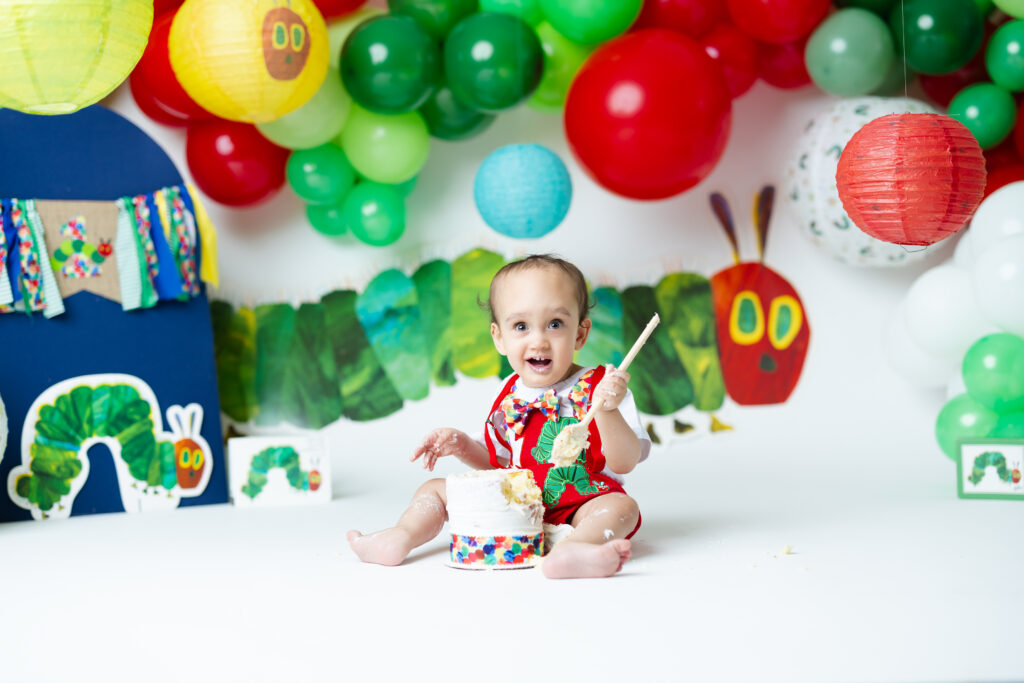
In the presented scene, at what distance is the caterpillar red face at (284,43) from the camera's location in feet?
7.95

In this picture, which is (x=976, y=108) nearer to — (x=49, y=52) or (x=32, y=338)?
(x=49, y=52)

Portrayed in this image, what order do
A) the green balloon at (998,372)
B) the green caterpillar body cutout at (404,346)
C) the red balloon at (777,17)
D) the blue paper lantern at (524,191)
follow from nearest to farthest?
the green balloon at (998,372) → the blue paper lantern at (524,191) → the red balloon at (777,17) → the green caterpillar body cutout at (404,346)

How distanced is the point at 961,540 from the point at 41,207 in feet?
7.52

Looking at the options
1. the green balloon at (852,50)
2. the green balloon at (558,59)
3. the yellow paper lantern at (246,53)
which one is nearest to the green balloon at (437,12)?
the green balloon at (558,59)

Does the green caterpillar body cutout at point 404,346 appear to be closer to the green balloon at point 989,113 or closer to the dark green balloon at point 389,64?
the dark green balloon at point 389,64

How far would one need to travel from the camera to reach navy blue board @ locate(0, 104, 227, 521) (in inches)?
103

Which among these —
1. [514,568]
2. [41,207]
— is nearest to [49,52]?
[41,207]

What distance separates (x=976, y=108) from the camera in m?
2.79

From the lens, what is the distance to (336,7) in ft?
9.21

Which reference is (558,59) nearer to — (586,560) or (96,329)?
(96,329)

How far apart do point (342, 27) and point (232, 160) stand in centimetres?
48

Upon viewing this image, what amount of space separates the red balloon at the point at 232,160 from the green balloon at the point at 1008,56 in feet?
6.49

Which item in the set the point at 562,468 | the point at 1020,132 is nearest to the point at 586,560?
the point at 562,468

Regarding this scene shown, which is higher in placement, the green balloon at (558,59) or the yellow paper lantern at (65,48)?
the green balloon at (558,59)
